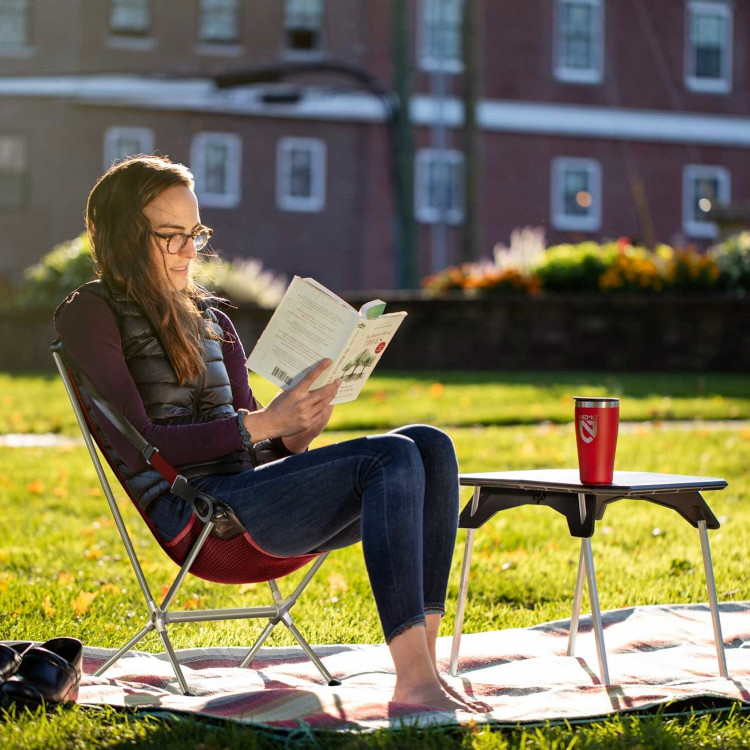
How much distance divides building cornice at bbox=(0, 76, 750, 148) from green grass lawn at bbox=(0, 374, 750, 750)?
20.4 meters

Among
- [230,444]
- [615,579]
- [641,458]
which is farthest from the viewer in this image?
[641,458]

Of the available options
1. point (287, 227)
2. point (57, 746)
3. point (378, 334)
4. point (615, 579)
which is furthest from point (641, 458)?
point (287, 227)

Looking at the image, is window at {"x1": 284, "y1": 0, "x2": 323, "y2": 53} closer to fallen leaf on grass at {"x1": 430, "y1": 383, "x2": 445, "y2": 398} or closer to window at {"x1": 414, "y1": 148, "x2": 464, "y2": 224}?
window at {"x1": 414, "y1": 148, "x2": 464, "y2": 224}

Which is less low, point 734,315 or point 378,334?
point 378,334

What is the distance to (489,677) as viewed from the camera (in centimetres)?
403

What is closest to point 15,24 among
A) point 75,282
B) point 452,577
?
point 75,282

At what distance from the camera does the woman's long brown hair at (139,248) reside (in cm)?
384

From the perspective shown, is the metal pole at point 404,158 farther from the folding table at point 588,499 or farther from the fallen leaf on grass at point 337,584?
the folding table at point 588,499

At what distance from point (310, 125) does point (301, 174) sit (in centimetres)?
105

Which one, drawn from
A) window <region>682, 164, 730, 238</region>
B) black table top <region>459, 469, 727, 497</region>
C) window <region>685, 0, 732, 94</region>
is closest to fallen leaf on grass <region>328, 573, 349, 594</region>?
black table top <region>459, 469, 727, 497</region>

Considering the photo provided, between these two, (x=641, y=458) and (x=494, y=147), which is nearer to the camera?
(x=641, y=458)

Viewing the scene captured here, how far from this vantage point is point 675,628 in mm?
4727

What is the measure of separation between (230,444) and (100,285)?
1.99 feet

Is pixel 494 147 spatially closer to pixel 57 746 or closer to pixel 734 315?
pixel 734 315
